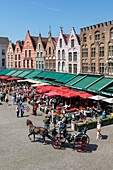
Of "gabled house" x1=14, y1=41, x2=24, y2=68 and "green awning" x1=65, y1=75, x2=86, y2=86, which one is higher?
"gabled house" x1=14, y1=41, x2=24, y2=68

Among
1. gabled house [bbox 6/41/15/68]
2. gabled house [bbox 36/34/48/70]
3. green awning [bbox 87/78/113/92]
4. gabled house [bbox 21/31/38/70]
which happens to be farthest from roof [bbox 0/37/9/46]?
green awning [bbox 87/78/113/92]

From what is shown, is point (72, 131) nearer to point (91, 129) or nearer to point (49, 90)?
point (91, 129)

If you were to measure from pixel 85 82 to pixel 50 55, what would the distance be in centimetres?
1597

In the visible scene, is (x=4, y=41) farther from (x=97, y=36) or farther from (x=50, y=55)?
(x=97, y=36)

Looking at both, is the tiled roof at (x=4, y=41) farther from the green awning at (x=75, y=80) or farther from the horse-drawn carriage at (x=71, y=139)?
the horse-drawn carriage at (x=71, y=139)

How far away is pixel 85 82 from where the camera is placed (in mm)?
32969

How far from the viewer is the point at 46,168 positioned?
504 inches

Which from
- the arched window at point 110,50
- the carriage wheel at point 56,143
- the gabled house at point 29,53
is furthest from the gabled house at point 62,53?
the carriage wheel at point 56,143

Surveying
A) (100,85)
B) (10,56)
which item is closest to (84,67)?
(100,85)

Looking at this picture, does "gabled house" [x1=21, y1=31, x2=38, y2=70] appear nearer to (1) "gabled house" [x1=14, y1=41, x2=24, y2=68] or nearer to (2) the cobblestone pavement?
(1) "gabled house" [x1=14, y1=41, x2=24, y2=68]

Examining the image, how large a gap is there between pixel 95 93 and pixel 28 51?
28.3 m

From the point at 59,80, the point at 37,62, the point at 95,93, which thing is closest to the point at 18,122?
the point at 95,93

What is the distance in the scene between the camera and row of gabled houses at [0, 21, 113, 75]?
Result: 33312 mm

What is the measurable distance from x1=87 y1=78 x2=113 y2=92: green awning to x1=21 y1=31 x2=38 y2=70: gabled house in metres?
24.0
